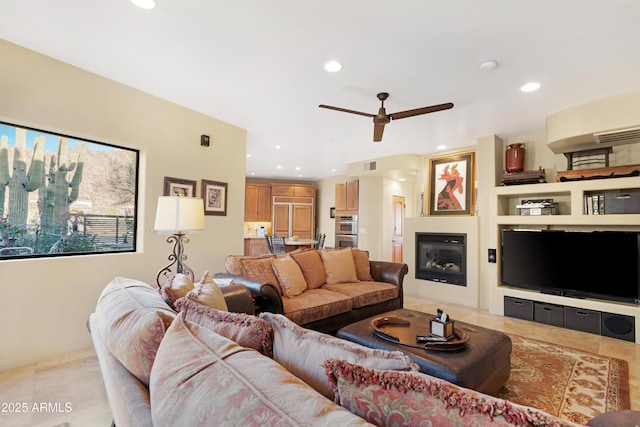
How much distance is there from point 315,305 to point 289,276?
1.45ft

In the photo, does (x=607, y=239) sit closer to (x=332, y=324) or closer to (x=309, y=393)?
(x=332, y=324)

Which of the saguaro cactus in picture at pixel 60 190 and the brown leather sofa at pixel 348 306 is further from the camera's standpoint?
the saguaro cactus in picture at pixel 60 190

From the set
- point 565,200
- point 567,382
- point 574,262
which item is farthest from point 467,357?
point 565,200

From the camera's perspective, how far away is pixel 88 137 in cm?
291

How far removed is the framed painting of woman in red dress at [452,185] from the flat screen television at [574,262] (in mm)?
992

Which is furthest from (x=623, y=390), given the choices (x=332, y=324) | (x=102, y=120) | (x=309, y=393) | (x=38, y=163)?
(x=38, y=163)

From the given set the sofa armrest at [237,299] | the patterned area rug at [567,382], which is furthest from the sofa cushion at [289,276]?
the patterned area rug at [567,382]

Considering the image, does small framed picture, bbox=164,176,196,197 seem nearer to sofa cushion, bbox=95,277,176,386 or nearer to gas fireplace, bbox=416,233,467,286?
sofa cushion, bbox=95,277,176,386

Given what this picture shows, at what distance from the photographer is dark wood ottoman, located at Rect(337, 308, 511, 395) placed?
5.88 ft

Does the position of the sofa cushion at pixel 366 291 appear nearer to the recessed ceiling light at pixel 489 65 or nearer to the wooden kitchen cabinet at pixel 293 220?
the recessed ceiling light at pixel 489 65

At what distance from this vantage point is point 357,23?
2.07 meters

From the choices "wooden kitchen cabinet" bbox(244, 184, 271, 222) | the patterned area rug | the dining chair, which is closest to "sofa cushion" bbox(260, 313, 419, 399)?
the patterned area rug

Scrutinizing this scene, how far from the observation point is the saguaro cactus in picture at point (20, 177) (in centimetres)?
254

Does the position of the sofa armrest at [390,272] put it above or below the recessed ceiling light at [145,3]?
below
